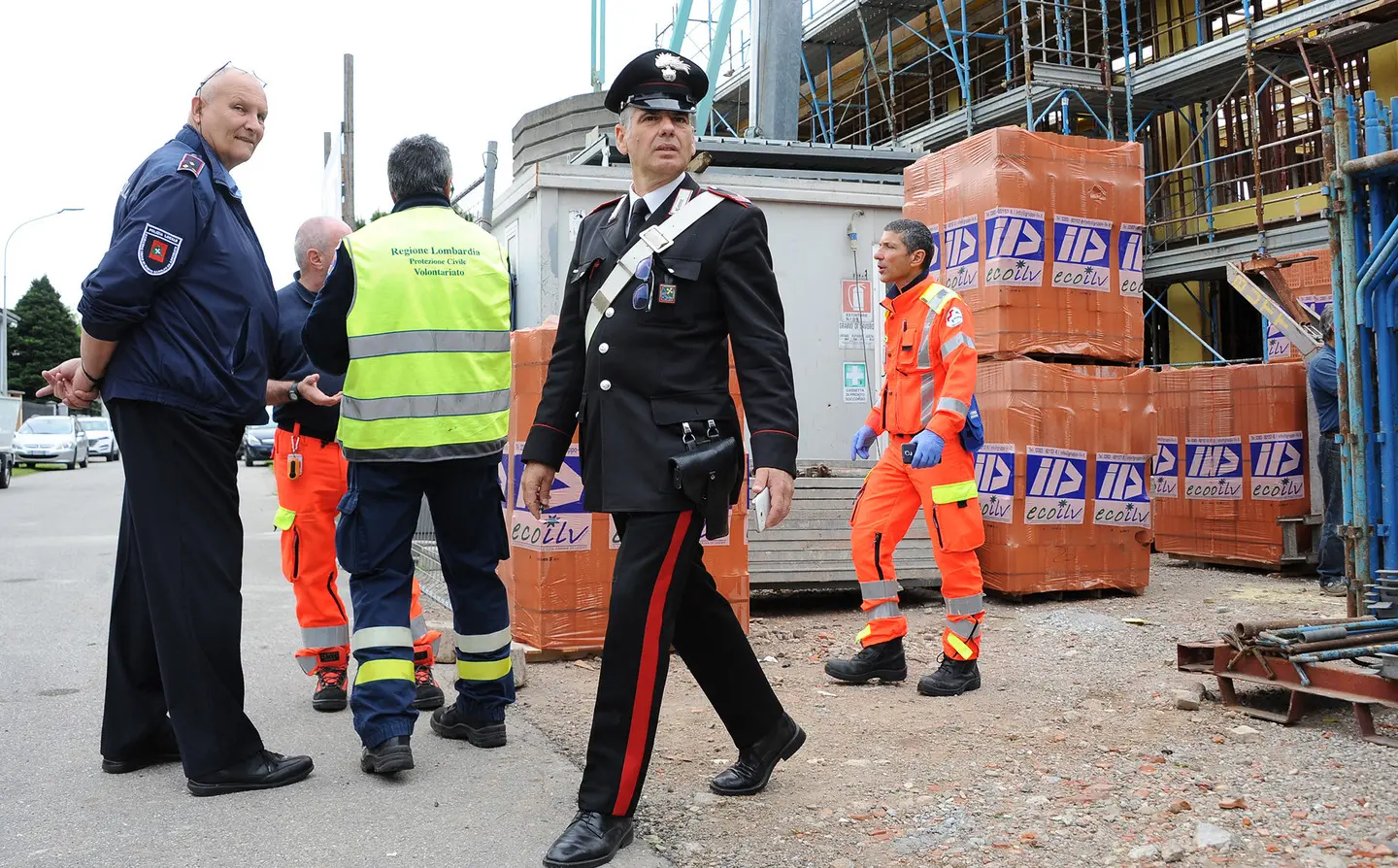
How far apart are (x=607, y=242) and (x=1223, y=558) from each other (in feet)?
24.7

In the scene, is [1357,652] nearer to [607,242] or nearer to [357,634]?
[607,242]

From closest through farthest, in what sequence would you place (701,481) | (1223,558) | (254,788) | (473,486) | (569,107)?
(701,481) < (254,788) < (473,486) < (1223,558) < (569,107)

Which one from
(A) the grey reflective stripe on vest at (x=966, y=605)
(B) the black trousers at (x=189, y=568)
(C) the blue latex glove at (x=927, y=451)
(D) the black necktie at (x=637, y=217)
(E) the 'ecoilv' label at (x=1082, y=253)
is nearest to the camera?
(D) the black necktie at (x=637, y=217)

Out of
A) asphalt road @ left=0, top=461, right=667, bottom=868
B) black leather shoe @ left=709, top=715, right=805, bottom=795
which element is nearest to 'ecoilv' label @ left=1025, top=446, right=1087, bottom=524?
asphalt road @ left=0, top=461, right=667, bottom=868

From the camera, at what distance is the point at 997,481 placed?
24.5ft

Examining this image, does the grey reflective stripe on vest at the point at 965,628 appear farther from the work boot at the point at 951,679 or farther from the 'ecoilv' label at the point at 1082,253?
the 'ecoilv' label at the point at 1082,253

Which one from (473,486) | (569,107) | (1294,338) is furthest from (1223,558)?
(569,107)

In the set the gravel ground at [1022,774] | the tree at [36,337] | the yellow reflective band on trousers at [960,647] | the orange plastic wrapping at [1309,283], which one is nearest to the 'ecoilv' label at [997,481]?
the gravel ground at [1022,774]

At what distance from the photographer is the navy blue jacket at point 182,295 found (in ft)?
11.5

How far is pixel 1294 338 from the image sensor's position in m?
8.55

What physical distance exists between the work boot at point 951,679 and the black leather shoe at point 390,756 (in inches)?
88.6

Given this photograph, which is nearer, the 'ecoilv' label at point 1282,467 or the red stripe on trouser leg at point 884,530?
the red stripe on trouser leg at point 884,530

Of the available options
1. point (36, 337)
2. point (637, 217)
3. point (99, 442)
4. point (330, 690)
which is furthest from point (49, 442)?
point (36, 337)

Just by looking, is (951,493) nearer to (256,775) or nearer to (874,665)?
(874,665)
